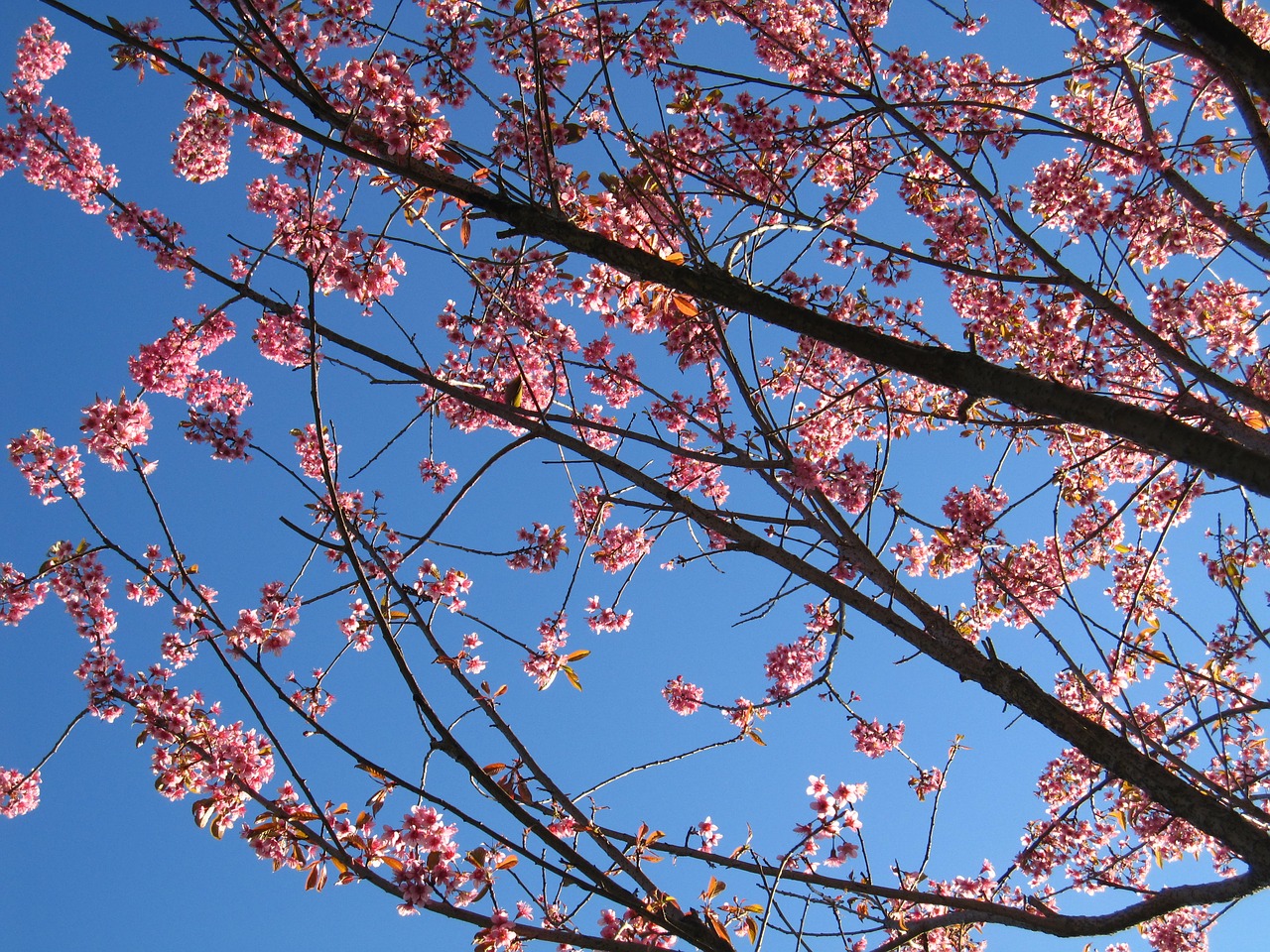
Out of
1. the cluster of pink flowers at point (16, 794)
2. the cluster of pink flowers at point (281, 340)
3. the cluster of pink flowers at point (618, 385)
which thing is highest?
the cluster of pink flowers at point (618, 385)

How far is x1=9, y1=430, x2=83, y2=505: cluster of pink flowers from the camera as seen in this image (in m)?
4.38

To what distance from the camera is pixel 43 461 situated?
4.41 meters

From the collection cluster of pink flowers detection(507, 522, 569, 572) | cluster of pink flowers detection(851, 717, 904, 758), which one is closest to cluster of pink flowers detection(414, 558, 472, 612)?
cluster of pink flowers detection(507, 522, 569, 572)

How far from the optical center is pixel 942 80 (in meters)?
5.71

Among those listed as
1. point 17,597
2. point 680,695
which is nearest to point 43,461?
point 17,597

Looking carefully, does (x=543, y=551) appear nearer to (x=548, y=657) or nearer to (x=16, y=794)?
(x=548, y=657)

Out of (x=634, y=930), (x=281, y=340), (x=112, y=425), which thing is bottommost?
(x=634, y=930)

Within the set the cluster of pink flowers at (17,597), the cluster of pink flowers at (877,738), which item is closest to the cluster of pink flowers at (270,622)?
the cluster of pink flowers at (17,597)

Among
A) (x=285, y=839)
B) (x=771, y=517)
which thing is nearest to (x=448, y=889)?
(x=285, y=839)

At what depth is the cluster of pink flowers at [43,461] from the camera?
4375mm

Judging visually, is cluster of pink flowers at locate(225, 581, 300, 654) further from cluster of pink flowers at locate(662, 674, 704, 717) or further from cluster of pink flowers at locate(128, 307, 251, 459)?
cluster of pink flowers at locate(662, 674, 704, 717)

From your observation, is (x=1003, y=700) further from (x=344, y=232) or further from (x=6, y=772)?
(x=6, y=772)

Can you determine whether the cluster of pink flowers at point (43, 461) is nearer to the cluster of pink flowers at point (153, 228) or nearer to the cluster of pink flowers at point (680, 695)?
the cluster of pink flowers at point (153, 228)

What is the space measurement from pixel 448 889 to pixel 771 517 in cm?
194
